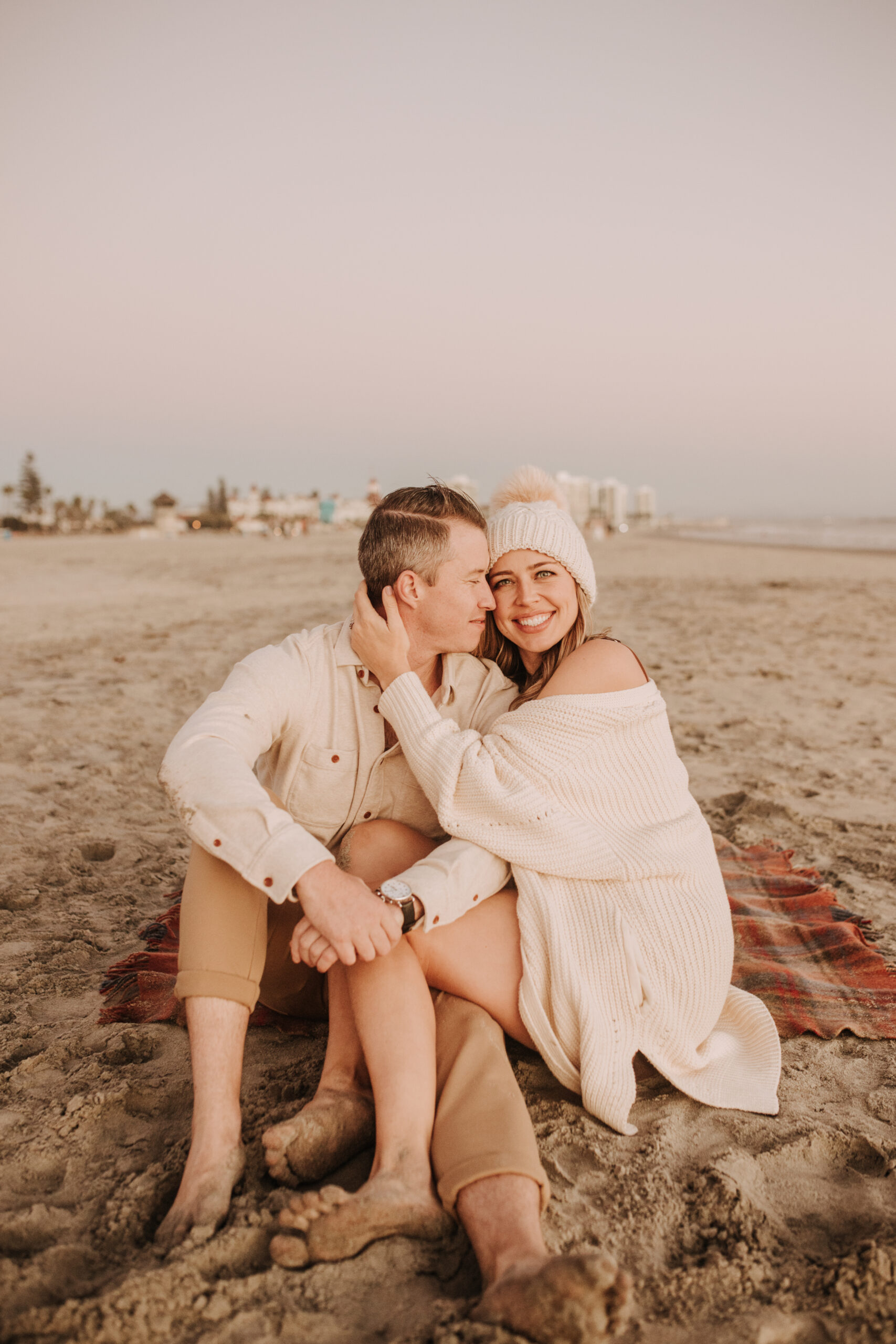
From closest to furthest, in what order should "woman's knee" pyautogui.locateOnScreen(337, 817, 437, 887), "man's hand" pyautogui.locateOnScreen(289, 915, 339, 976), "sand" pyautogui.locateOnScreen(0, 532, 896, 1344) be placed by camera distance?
"sand" pyautogui.locateOnScreen(0, 532, 896, 1344) < "man's hand" pyautogui.locateOnScreen(289, 915, 339, 976) < "woman's knee" pyautogui.locateOnScreen(337, 817, 437, 887)

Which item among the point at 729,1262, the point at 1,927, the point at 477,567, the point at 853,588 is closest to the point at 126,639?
the point at 1,927

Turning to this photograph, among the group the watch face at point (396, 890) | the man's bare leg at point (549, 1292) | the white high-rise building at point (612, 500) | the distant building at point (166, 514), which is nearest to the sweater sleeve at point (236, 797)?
the watch face at point (396, 890)

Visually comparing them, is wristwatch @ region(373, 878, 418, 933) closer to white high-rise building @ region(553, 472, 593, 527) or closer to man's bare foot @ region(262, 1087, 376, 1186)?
man's bare foot @ region(262, 1087, 376, 1186)

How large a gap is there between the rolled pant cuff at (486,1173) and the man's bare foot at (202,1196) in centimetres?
44

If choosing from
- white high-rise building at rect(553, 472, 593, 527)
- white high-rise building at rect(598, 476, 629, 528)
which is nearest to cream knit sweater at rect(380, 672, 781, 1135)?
white high-rise building at rect(553, 472, 593, 527)

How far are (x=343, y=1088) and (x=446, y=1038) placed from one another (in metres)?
0.26

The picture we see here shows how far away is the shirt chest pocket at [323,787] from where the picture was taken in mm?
2553

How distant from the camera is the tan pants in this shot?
1719mm

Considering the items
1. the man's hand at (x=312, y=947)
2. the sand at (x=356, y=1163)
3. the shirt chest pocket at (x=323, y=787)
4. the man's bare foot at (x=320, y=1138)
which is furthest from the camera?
the shirt chest pocket at (x=323, y=787)

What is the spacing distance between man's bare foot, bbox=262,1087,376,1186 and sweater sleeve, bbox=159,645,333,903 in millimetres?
460

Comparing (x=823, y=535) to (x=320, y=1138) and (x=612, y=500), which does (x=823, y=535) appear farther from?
(x=320, y=1138)

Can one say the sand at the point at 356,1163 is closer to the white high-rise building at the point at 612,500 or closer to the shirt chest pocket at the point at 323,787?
the shirt chest pocket at the point at 323,787

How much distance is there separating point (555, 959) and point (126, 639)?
810cm

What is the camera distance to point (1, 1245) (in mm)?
1666
